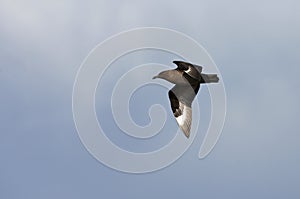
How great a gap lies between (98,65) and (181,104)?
2144 mm

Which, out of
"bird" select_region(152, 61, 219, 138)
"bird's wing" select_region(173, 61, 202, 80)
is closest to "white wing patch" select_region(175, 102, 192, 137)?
"bird" select_region(152, 61, 219, 138)

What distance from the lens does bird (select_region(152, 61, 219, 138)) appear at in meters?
11.6

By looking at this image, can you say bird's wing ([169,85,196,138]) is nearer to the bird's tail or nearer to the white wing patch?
the white wing patch

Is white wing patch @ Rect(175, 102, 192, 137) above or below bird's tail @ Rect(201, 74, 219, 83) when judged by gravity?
below

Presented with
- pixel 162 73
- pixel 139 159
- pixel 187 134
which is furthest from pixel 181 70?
pixel 139 159

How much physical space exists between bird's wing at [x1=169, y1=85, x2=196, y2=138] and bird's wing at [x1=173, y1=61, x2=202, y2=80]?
465 mm

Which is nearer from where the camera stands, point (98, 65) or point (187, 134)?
point (187, 134)

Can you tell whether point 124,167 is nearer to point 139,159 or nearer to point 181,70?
Result: point 139,159

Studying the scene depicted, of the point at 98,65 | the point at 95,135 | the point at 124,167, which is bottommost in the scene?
the point at 124,167

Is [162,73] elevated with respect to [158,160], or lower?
elevated

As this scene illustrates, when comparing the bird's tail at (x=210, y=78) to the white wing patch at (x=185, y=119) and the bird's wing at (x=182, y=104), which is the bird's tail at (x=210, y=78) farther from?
the white wing patch at (x=185, y=119)

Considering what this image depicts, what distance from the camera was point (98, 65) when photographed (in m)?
12.5

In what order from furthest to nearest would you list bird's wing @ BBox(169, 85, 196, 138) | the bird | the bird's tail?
bird's wing @ BBox(169, 85, 196, 138) → the bird → the bird's tail

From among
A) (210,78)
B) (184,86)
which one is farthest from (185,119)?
(210,78)
